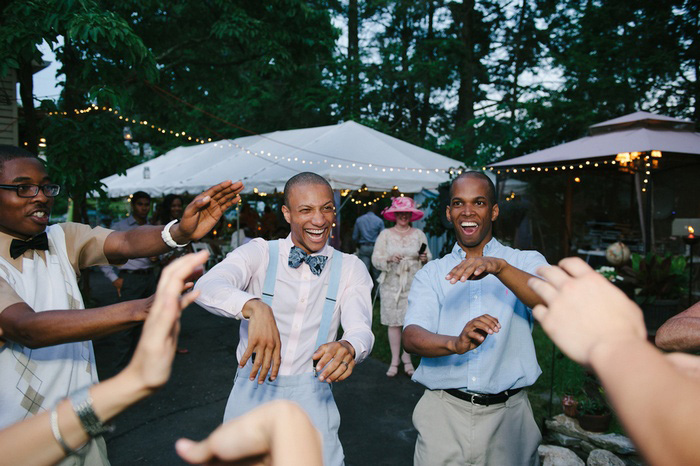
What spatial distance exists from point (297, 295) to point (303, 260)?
0.19 metres

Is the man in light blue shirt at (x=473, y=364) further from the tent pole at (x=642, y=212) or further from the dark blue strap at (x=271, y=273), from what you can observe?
the tent pole at (x=642, y=212)

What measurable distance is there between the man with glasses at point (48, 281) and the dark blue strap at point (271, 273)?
0.44 m

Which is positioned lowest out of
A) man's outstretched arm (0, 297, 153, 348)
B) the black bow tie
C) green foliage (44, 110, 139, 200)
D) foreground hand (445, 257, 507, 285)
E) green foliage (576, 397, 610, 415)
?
green foliage (576, 397, 610, 415)

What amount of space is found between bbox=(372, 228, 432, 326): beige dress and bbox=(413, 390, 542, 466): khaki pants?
368 cm

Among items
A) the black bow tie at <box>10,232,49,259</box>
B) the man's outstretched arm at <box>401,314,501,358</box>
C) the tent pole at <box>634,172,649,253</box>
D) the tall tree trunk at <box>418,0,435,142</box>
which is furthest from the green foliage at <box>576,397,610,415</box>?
the tall tree trunk at <box>418,0,435,142</box>

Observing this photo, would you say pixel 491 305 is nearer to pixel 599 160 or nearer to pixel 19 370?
pixel 19 370

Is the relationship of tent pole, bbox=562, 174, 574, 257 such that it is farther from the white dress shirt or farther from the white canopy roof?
the white dress shirt

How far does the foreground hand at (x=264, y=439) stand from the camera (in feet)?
2.56

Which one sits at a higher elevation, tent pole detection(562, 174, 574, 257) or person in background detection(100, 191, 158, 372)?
tent pole detection(562, 174, 574, 257)

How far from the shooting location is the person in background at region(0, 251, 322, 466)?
802 mm

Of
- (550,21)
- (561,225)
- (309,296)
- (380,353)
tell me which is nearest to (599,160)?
(561,225)

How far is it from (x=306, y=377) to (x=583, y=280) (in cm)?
161

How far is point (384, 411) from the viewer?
4980mm

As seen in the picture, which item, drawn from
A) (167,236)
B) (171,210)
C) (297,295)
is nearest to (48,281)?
(167,236)
